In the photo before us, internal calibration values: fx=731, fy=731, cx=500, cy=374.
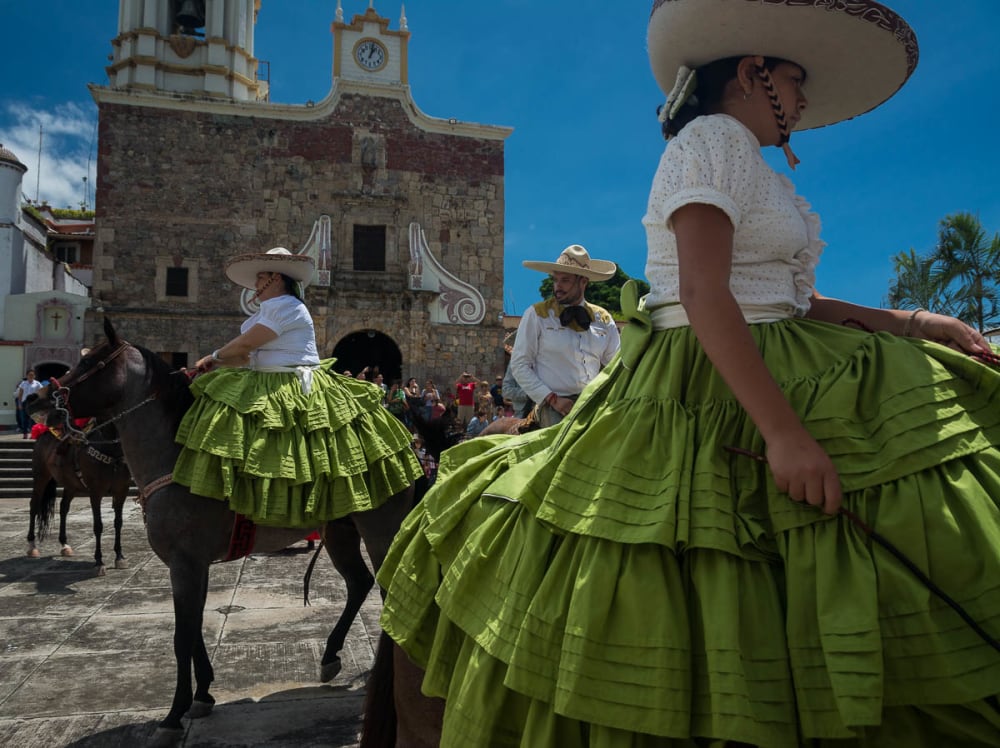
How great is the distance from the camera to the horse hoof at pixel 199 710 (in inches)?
144

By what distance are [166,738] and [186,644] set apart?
40 centimetres

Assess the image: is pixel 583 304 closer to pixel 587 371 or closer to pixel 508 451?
pixel 587 371

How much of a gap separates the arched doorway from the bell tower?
8.65 metres

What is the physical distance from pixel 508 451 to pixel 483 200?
22.7 meters

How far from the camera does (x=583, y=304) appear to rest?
4.82m

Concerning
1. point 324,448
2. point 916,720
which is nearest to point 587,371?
point 324,448

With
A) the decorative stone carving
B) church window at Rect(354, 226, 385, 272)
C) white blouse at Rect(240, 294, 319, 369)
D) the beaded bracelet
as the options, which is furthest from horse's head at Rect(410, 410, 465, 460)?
church window at Rect(354, 226, 385, 272)

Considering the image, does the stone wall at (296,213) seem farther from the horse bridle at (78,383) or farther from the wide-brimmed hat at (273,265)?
the horse bridle at (78,383)

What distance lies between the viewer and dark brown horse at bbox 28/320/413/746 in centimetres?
359

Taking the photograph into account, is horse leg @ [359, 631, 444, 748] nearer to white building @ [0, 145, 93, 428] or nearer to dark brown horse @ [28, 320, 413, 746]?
dark brown horse @ [28, 320, 413, 746]

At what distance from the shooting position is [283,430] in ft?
12.7

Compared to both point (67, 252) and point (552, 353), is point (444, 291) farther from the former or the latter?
point (67, 252)

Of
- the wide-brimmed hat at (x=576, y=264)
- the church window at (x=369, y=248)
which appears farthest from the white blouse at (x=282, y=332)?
the church window at (x=369, y=248)

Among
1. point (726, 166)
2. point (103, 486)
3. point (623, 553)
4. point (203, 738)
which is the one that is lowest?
point (203, 738)
